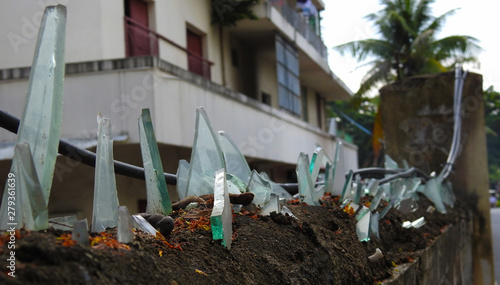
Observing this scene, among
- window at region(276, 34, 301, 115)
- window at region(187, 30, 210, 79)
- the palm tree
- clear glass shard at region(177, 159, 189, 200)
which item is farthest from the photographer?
the palm tree

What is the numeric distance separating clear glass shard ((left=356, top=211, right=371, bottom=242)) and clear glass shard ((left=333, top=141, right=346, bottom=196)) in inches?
14.2

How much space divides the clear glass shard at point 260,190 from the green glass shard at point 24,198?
0.83 meters

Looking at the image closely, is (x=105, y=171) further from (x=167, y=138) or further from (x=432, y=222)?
(x=167, y=138)

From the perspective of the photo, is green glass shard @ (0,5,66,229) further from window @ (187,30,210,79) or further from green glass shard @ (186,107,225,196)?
window @ (187,30,210,79)

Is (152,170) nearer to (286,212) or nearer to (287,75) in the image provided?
(286,212)

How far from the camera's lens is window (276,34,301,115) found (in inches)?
571

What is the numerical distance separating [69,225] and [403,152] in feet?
15.2

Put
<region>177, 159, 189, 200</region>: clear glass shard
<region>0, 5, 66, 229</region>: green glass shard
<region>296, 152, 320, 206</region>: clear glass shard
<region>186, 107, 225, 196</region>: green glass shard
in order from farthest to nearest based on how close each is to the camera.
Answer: <region>296, 152, 320, 206</region>: clear glass shard < <region>177, 159, 189, 200</region>: clear glass shard < <region>186, 107, 225, 196</region>: green glass shard < <region>0, 5, 66, 229</region>: green glass shard

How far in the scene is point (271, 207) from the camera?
1.81 meters

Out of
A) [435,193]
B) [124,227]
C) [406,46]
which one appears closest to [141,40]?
[435,193]

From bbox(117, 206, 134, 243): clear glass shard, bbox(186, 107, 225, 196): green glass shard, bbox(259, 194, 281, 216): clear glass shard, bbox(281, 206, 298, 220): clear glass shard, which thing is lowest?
bbox(281, 206, 298, 220): clear glass shard

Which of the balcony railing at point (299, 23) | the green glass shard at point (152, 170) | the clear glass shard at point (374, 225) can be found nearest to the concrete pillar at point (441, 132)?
the clear glass shard at point (374, 225)

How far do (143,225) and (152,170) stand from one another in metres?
0.27

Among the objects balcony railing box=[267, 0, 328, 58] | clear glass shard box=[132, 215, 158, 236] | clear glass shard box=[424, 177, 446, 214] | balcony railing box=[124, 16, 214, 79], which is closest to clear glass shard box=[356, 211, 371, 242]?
clear glass shard box=[132, 215, 158, 236]
